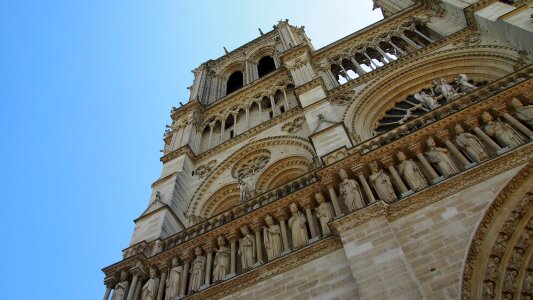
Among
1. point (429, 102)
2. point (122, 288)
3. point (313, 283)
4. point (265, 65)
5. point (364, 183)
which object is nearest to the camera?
point (313, 283)

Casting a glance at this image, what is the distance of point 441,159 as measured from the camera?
8.81 meters

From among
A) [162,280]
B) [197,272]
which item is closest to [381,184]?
[197,272]

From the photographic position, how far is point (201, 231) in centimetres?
1109

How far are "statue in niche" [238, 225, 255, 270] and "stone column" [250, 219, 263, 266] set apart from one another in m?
0.10

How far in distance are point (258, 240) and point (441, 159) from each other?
146 inches

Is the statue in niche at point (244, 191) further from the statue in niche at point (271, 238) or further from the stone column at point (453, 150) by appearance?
the stone column at point (453, 150)

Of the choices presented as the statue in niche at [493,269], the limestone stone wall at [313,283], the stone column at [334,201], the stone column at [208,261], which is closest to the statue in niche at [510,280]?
the statue in niche at [493,269]

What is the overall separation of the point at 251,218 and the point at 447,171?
3879 mm

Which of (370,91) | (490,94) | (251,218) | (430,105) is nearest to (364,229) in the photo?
(251,218)

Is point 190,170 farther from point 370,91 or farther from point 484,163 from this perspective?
point 484,163

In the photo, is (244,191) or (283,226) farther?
(244,191)

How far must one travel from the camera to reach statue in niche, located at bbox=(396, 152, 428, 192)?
856cm

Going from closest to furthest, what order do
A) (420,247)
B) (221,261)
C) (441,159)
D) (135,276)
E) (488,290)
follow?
(488,290) → (420,247) → (441,159) → (221,261) → (135,276)

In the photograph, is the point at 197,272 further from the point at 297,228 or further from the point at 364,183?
the point at 364,183
